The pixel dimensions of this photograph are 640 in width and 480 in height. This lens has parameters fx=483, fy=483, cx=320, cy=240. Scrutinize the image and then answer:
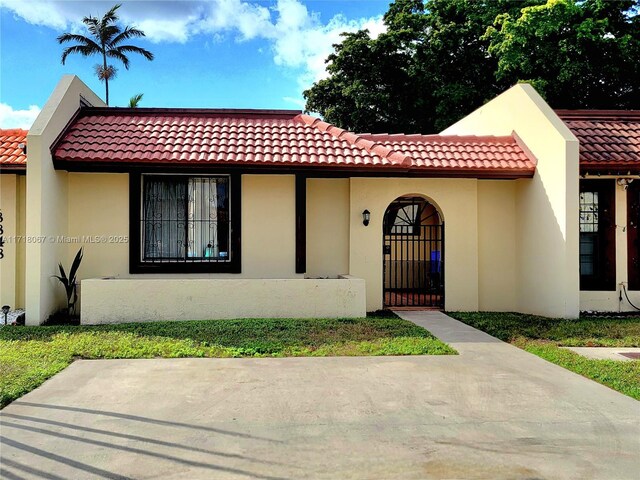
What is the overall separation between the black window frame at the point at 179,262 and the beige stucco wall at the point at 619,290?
7.39 meters

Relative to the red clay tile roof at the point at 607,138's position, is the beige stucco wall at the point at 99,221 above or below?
below

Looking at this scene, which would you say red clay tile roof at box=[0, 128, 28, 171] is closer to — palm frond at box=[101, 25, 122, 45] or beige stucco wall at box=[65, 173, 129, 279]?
beige stucco wall at box=[65, 173, 129, 279]

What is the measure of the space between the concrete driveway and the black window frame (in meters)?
3.62

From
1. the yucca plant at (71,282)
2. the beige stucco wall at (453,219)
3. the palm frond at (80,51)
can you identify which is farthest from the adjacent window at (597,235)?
the palm frond at (80,51)

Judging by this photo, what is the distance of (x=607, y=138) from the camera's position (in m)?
10.7

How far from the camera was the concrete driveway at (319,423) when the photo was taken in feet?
11.5

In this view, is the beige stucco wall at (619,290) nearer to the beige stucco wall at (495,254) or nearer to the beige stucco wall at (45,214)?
the beige stucco wall at (495,254)

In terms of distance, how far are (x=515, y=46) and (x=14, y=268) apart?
19094 mm

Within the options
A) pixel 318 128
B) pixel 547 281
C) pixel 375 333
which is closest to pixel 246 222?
pixel 318 128

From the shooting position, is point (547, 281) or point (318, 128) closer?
point (547, 281)

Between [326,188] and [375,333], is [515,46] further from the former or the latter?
[375,333]

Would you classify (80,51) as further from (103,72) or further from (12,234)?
(12,234)

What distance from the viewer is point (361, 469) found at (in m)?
3.48

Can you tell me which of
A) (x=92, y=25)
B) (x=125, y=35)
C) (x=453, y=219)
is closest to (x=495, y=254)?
(x=453, y=219)
